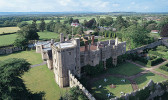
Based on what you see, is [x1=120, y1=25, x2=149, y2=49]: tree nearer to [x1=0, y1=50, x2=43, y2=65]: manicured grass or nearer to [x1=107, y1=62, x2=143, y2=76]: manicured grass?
[x1=107, y1=62, x2=143, y2=76]: manicured grass

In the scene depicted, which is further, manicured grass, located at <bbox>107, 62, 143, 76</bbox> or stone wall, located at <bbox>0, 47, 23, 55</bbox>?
stone wall, located at <bbox>0, 47, 23, 55</bbox>

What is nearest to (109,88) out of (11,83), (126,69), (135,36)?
(126,69)

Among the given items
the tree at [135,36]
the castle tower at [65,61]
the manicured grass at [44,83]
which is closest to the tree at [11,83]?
the manicured grass at [44,83]

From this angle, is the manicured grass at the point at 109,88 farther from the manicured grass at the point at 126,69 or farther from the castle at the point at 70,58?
the castle at the point at 70,58

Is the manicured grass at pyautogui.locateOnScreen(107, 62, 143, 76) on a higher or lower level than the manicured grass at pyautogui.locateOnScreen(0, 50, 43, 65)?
lower

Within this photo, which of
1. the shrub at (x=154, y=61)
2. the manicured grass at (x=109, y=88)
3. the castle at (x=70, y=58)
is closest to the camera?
the manicured grass at (x=109, y=88)

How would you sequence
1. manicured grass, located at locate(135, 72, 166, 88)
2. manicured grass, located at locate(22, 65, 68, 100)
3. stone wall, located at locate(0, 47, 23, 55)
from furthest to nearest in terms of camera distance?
stone wall, located at locate(0, 47, 23, 55) → manicured grass, located at locate(135, 72, 166, 88) → manicured grass, located at locate(22, 65, 68, 100)

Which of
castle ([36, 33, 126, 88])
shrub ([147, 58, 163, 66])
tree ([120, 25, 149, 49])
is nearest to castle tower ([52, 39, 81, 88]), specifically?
castle ([36, 33, 126, 88])
